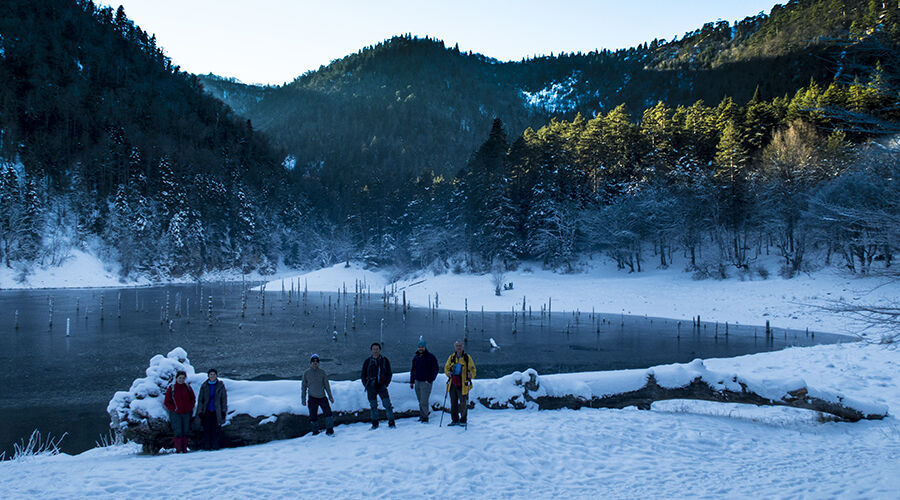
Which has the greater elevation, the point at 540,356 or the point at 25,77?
the point at 25,77

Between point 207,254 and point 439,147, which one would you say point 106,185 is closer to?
point 207,254

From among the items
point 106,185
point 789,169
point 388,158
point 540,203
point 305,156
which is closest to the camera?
point 789,169

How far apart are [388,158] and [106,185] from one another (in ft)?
246

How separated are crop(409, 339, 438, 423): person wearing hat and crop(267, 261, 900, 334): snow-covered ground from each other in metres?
24.1

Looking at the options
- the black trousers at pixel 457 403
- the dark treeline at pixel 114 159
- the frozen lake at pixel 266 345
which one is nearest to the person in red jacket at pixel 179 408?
the black trousers at pixel 457 403

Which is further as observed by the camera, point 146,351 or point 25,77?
point 25,77

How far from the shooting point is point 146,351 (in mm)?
27047

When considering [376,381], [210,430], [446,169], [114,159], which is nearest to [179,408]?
[210,430]

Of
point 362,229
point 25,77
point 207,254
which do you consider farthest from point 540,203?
point 25,77

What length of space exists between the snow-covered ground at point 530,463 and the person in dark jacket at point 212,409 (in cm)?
57

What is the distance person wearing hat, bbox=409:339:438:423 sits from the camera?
35.1 feet

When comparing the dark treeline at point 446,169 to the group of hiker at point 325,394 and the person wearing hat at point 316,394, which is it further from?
the person wearing hat at point 316,394

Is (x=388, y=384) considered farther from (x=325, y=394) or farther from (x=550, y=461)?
(x=550, y=461)

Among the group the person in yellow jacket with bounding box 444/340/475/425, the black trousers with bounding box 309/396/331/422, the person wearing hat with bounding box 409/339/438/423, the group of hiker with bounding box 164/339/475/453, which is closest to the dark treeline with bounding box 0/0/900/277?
the person in yellow jacket with bounding box 444/340/475/425
